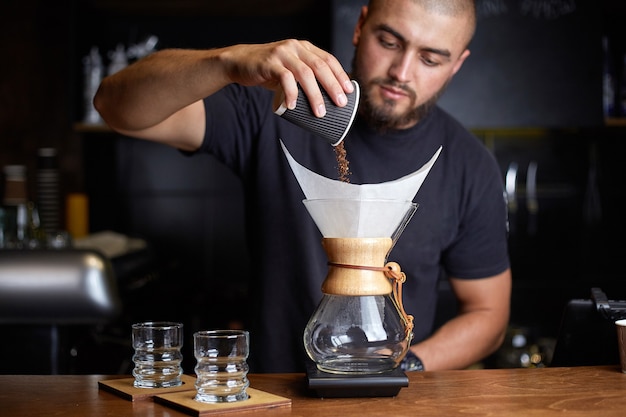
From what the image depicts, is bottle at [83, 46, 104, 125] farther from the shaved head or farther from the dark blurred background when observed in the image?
the shaved head

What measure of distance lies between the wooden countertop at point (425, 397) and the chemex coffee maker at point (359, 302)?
0.03m

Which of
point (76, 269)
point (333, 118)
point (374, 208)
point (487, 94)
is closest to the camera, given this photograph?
point (374, 208)

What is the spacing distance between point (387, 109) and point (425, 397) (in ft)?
2.73

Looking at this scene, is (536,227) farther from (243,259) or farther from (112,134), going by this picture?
(112,134)

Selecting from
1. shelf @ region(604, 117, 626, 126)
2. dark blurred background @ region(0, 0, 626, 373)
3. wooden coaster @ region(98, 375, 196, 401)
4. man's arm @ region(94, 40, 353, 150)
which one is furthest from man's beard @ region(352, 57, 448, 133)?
shelf @ region(604, 117, 626, 126)

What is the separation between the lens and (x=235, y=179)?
365 centimetres

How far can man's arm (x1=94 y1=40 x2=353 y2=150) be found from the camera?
1235mm

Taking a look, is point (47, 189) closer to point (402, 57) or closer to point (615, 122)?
point (402, 57)

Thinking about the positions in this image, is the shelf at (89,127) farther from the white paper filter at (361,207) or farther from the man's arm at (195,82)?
the white paper filter at (361,207)

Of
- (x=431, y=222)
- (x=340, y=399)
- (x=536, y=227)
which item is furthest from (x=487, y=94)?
(x=340, y=399)

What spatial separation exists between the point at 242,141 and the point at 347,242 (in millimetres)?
802

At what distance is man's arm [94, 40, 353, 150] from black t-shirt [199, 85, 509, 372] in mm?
107

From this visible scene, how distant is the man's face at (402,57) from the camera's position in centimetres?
177

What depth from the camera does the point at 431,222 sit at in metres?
1.90
